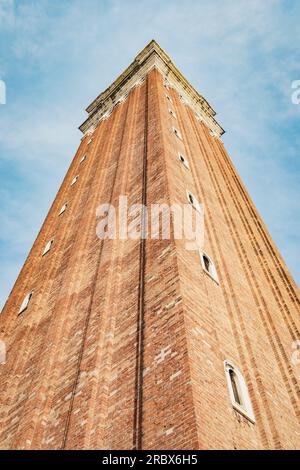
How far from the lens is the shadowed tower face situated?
744 cm

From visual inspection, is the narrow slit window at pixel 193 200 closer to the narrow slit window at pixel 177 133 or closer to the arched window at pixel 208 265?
the arched window at pixel 208 265

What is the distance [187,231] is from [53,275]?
17.1 ft

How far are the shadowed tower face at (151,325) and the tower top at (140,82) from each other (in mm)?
9876

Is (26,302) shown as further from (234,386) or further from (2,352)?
(234,386)

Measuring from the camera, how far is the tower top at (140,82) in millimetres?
28625

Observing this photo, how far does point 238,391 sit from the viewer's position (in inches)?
342

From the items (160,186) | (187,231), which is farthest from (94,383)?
(160,186)

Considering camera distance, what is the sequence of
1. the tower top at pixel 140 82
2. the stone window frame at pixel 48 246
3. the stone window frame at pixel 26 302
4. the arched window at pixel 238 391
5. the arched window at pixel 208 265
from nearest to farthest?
1. the arched window at pixel 238 391
2. the arched window at pixel 208 265
3. the stone window frame at pixel 26 302
4. the stone window frame at pixel 48 246
5. the tower top at pixel 140 82

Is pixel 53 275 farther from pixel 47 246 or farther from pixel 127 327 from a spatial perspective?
pixel 127 327

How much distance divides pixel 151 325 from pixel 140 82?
21466mm

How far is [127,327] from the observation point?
9453mm

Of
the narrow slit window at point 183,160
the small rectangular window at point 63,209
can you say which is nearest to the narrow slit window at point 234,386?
the narrow slit window at point 183,160

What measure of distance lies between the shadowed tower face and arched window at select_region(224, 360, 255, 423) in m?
0.03

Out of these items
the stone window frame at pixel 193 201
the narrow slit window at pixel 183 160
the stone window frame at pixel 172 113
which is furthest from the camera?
the stone window frame at pixel 172 113
